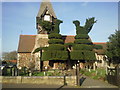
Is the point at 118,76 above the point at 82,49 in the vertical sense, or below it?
below

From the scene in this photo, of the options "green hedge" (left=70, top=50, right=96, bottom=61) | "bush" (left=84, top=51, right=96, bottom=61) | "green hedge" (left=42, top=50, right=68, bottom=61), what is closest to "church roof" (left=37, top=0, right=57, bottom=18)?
"green hedge" (left=42, top=50, right=68, bottom=61)

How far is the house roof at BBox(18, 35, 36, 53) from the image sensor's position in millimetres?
42256

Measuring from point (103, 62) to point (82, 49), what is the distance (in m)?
10.2

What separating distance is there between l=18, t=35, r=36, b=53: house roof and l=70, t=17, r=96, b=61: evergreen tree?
41.7 feet

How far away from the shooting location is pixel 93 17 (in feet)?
126

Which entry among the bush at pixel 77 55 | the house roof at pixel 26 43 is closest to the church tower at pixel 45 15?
the house roof at pixel 26 43

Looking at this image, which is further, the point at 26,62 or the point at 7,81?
the point at 26,62

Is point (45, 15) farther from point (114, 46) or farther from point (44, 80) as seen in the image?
point (44, 80)

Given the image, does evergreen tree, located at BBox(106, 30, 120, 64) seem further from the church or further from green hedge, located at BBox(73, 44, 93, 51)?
the church

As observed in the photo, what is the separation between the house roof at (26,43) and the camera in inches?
1664

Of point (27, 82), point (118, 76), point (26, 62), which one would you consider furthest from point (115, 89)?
point (26, 62)

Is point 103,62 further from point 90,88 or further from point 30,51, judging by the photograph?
point 90,88

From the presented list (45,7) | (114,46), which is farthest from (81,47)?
(45,7)

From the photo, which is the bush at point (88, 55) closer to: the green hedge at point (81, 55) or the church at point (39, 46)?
the green hedge at point (81, 55)
